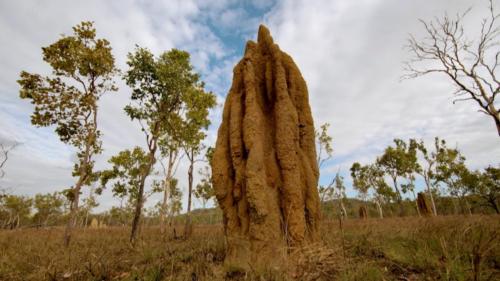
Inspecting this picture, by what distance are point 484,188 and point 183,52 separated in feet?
124

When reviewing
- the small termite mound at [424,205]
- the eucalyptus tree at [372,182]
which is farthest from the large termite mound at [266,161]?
the eucalyptus tree at [372,182]

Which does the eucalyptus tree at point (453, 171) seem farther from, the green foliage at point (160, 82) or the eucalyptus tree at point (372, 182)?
the green foliage at point (160, 82)

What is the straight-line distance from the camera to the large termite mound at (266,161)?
4535 millimetres

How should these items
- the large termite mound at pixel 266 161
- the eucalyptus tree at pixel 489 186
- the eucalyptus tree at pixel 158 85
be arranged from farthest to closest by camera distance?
the eucalyptus tree at pixel 489 186 → the eucalyptus tree at pixel 158 85 → the large termite mound at pixel 266 161

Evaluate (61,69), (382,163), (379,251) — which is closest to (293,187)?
(379,251)

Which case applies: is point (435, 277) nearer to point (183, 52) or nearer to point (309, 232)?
point (309, 232)

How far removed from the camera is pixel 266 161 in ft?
17.3

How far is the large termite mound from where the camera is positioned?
14.9ft

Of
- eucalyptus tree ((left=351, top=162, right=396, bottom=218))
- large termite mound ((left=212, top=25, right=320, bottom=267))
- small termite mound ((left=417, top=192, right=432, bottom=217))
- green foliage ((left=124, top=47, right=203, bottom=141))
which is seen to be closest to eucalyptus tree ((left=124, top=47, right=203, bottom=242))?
green foliage ((left=124, top=47, right=203, bottom=141))

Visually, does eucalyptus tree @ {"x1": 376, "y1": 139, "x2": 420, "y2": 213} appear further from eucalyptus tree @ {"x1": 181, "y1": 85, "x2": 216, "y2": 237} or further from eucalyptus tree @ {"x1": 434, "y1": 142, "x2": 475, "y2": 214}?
eucalyptus tree @ {"x1": 181, "y1": 85, "x2": 216, "y2": 237}

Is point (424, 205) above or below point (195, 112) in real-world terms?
below

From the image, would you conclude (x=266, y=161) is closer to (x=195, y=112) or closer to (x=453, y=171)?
(x=195, y=112)

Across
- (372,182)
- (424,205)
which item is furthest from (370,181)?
(424,205)

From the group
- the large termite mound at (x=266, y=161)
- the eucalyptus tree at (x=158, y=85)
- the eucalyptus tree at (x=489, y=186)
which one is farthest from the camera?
the eucalyptus tree at (x=489, y=186)
